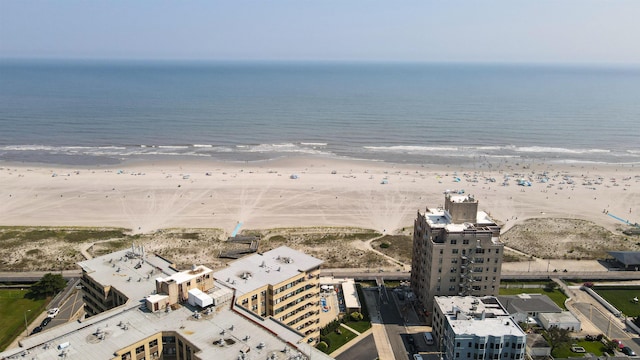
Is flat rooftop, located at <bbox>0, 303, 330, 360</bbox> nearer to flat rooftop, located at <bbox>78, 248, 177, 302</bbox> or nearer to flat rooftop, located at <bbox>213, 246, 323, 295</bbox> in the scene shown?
flat rooftop, located at <bbox>78, 248, 177, 302</bbox>

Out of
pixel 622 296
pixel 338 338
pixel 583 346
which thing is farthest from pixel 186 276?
pixel 622 296

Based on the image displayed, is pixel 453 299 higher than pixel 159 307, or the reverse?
pixel 159 307

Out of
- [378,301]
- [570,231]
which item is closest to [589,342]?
[378,301]

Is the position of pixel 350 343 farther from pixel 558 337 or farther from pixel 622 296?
pixel 622 296

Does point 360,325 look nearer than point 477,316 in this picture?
No

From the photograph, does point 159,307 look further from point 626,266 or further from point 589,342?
point 626,266

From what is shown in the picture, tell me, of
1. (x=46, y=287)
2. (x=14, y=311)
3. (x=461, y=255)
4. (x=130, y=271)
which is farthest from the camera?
(x=46, y=287)
